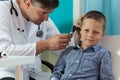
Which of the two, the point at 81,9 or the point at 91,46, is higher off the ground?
the point at 81,9

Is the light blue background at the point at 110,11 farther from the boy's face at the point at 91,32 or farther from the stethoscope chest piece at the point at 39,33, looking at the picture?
the stethoscope chest piece at the point at 39,33

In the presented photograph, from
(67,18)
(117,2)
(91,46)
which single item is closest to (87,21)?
(91,46)

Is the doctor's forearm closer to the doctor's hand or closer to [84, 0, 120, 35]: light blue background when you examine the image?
the doctor's hand

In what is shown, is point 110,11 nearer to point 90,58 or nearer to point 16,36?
point 90,58

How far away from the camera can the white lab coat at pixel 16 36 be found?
68.7 inches

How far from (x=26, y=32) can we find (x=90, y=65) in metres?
0.60

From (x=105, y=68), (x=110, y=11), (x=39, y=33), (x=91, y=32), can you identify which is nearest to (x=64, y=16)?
(x=39, y=33)

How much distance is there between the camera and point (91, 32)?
64.7 inches

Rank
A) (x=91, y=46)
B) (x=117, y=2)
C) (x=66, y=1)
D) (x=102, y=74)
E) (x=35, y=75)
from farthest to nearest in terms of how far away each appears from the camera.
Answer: (x=66, y=1), (x=35, y=75), (x=117, y=2), (x=91, y=46), (x=102, y=74)

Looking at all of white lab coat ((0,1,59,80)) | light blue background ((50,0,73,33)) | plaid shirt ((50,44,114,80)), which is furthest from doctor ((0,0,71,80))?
light blue background ((50,0,73,33))

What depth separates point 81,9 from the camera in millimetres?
2076

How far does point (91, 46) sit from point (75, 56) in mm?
129

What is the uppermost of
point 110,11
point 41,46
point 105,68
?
point 110,11

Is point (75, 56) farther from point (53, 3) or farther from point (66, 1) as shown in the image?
point (66, 1)
